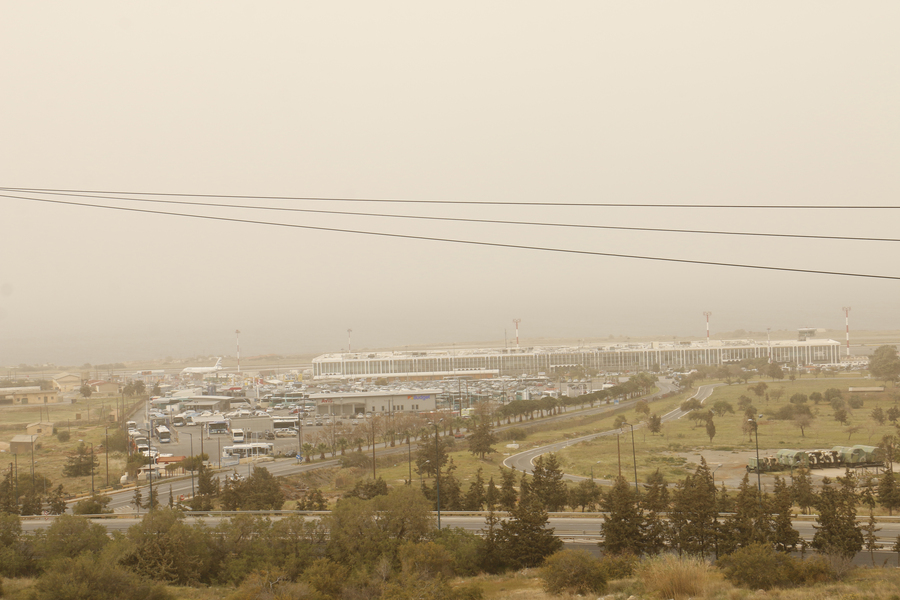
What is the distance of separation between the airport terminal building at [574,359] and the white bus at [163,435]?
964 inches

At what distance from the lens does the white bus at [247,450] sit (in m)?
20.8

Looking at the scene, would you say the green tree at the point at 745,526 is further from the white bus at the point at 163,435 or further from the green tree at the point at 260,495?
the white bus at the point at 163,435

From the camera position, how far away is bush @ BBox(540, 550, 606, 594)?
Result: 776 centimetres

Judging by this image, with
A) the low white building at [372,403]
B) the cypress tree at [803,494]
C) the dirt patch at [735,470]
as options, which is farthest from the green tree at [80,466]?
the cypress tree at [803,494]

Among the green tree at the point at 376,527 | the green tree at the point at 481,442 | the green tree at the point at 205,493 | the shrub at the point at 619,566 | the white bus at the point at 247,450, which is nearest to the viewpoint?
the shrub at the point at 619,566

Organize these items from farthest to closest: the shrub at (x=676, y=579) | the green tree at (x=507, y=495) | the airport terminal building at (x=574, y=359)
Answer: the airport terminal building at (x=574, y=359) → the green tree at (x=507, y=495) → the shrub at (x=676, y=579)

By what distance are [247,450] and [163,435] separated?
5.19 meters

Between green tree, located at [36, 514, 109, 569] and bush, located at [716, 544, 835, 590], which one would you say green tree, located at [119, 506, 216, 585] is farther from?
bush, located at [716, 544, 835, 590]

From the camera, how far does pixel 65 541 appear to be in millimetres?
9789

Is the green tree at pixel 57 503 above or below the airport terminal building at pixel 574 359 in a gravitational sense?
below

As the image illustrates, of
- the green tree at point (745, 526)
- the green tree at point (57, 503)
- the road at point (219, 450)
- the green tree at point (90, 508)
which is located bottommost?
the road at point (219, 450)

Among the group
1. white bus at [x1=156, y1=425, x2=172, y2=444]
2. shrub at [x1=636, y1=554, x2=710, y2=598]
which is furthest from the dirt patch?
white bus at [x1=156, y1=425, x2=172, y2=444]

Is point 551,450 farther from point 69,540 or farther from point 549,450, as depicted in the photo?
point 69,540

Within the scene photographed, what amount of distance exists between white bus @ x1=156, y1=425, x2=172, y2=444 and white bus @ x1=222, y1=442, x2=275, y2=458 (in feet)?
11.7
